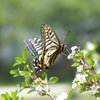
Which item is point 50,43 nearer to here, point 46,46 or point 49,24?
point 46,46

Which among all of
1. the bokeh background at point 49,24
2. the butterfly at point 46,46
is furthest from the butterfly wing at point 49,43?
the bokeh background at point 49,24

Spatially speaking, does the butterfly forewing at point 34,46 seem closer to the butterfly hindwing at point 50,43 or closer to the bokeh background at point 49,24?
the butterfly hindwing at point 50,43

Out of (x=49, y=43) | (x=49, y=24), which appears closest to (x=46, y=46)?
(x=49, y=43)

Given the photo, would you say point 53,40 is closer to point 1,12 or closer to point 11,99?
point 11,99

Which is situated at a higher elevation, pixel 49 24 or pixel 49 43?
pixel 49 24

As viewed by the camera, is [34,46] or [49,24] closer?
[34,46]

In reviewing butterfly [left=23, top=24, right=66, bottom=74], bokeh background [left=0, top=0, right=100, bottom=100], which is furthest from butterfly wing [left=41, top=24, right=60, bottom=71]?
bokeh background [left=0, top=0, right=100, bottom=100]
